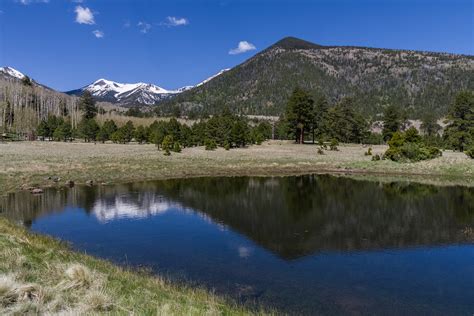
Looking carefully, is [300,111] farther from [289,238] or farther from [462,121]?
[289,238]

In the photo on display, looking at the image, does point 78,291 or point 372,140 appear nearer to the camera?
point 78,291

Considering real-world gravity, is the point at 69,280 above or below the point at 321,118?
below

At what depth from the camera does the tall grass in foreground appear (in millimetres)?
9484

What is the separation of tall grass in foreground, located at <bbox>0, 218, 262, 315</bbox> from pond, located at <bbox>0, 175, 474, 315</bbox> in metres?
3.51

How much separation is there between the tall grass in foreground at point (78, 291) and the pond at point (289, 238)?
3.51m

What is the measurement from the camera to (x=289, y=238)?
2462cm

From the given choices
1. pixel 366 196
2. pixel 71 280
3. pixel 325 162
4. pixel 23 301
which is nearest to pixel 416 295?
pixel 71 280

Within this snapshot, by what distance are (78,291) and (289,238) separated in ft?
52.4

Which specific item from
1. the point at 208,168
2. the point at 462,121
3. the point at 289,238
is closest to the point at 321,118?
the point at 462,121

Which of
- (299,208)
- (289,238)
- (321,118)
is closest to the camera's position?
(289,238)

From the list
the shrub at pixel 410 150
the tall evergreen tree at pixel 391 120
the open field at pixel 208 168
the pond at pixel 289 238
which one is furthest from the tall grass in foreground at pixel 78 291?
the tall evergreen tree at pixel 391 120

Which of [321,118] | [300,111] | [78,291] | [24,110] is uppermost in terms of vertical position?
[24,110]

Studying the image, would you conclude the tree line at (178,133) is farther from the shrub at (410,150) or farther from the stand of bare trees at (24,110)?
the shrub at (410,150)

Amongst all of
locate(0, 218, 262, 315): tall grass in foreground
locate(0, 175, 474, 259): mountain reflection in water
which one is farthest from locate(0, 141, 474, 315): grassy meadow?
locate(0, 175, 474, 259): mountain reflection in water
